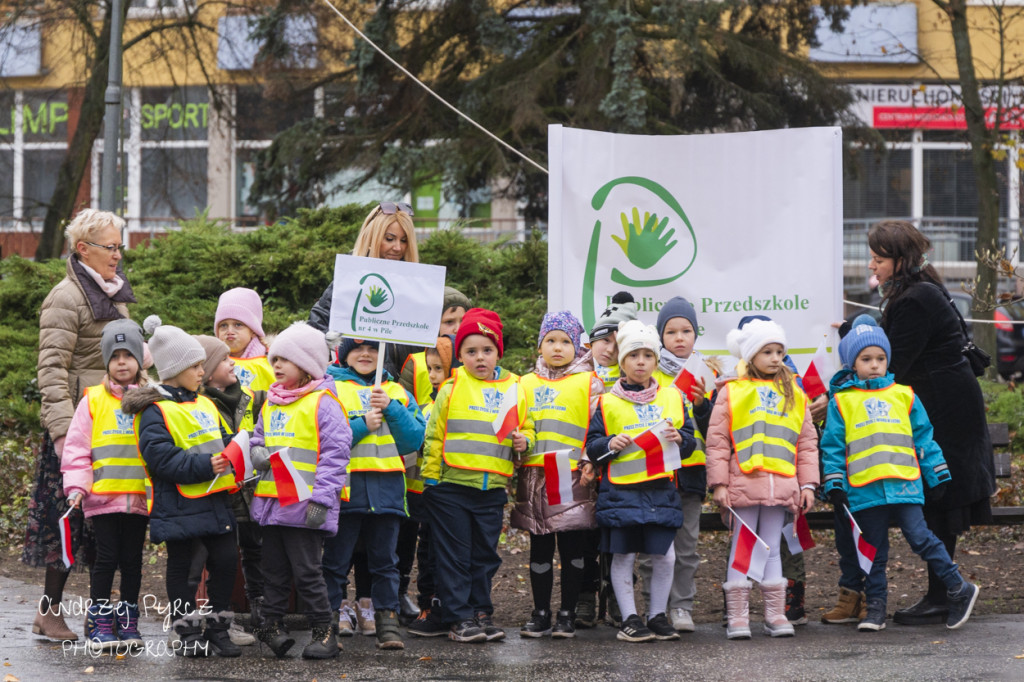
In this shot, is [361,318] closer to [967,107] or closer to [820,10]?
[967,107]

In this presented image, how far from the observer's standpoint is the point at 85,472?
579cm

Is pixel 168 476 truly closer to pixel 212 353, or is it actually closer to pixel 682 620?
pixel 212 353

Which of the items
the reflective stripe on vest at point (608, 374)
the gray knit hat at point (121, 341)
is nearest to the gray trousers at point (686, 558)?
the reflective stripe on vest at point (608, 374)

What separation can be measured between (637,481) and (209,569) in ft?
6.48

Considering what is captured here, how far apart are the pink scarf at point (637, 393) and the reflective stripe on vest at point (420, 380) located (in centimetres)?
105

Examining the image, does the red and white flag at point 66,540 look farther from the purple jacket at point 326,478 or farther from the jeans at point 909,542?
the jeans at point 909,542

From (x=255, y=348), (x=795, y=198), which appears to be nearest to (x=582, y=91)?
(x=795, y=198)

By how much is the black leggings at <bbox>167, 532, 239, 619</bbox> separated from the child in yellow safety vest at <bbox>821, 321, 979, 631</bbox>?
2850 millimetres

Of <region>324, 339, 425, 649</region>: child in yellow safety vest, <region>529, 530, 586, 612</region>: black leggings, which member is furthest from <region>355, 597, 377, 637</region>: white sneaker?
<region>529, 530, 586, 612</region>: black leggings

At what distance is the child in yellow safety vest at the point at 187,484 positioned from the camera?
18.5 feet

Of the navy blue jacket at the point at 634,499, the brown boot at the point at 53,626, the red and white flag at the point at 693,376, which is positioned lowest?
the brown boot at the point at 53,626

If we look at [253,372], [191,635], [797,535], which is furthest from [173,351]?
[797,535]

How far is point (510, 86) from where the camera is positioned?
48.4 ft

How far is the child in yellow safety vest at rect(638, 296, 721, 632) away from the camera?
6426 mm
